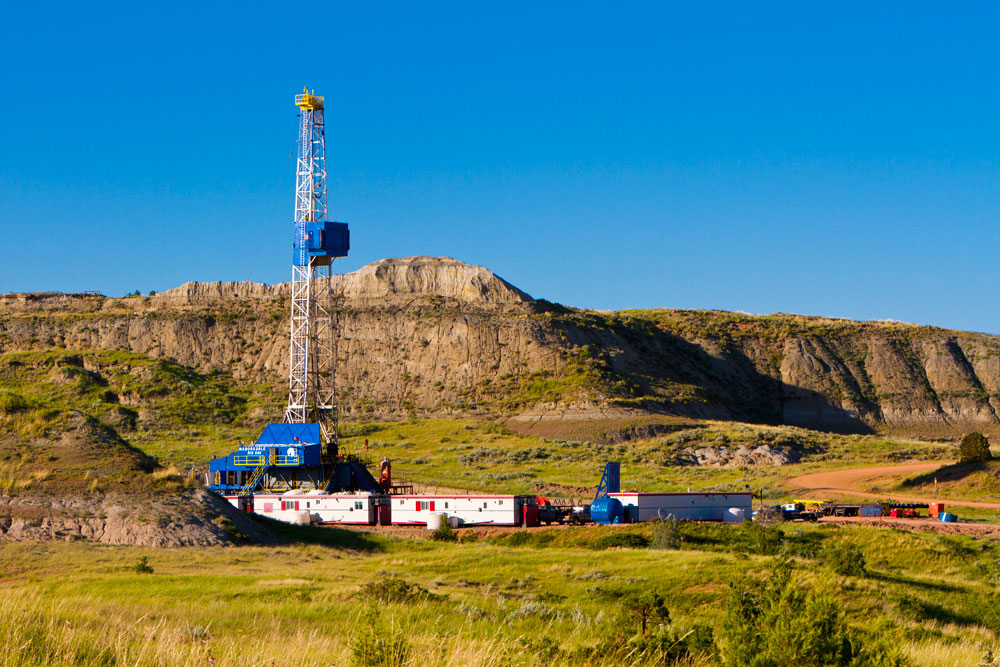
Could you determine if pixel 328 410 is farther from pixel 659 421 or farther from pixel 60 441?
pixel 659 421

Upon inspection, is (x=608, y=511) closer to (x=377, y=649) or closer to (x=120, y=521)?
(x=120, y=521)

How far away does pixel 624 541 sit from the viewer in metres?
36.6

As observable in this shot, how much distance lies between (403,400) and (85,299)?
1897 inches

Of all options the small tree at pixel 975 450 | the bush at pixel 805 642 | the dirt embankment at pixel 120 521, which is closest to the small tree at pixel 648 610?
the bush at pixel 805 642

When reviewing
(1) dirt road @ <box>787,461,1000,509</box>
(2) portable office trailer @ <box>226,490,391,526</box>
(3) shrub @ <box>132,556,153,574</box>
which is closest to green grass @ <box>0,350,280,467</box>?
(2) portable office trailer @ <box>226,490,391,526</box>

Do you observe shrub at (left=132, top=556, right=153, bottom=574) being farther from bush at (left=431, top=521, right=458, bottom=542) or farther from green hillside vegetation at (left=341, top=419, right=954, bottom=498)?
green hillside vegetation at (left=341, top=419, right=954, bottom=498)

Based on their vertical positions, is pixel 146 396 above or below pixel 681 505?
above

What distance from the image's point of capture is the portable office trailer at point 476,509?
42.8 m

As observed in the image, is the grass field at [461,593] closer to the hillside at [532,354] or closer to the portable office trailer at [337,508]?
the portable office trailer at [337,508]

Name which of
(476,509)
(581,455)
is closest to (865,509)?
(476,509)

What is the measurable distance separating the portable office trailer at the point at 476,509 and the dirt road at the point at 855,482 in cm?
2039

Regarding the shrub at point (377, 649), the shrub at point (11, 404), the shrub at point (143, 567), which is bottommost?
the shrub at point (143, 567)

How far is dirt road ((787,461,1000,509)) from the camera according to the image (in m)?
53.8

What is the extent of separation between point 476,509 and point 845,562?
17.4m
